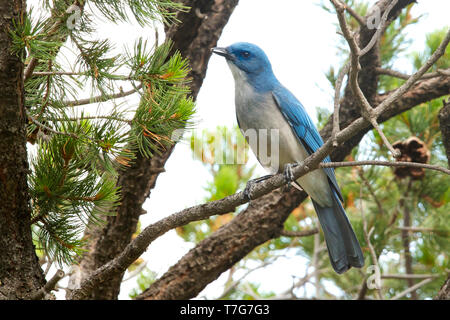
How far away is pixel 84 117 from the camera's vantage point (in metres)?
2.69

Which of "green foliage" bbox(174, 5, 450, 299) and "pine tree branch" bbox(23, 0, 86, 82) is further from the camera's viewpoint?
"green foliage" bbox(174, 5, 450, 299)

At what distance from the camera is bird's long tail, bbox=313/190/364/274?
4020 mm

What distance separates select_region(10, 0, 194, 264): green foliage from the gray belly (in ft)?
4.21

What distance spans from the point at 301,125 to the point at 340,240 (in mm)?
912

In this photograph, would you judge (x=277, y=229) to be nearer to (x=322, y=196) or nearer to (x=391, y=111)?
(x=322, y=196)

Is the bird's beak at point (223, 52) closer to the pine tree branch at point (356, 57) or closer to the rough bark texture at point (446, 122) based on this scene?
the rough bark texture at point (446, 122)

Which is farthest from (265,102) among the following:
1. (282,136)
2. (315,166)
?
(315,166)

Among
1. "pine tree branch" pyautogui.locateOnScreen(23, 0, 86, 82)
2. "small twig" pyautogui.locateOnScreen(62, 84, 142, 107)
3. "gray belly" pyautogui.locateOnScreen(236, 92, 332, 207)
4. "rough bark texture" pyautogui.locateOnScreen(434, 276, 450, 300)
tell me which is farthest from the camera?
"gray belly" pyautogui.locateOnScreen(236, 92, 332, 207)

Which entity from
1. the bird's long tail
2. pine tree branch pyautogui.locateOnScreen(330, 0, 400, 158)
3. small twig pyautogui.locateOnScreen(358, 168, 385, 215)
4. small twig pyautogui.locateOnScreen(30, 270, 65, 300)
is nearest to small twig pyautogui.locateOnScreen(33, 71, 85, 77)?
small twig pyautogui.locateOnScreen(30, 270, 65, 300)

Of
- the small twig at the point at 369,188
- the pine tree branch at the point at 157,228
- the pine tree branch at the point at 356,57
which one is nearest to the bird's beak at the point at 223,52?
the small twig at the point at 369,188

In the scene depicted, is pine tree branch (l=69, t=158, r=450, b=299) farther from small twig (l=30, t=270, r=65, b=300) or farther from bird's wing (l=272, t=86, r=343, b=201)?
bird's wing (l=272, t=86, r=343, b=201)

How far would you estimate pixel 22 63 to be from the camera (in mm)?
2408
